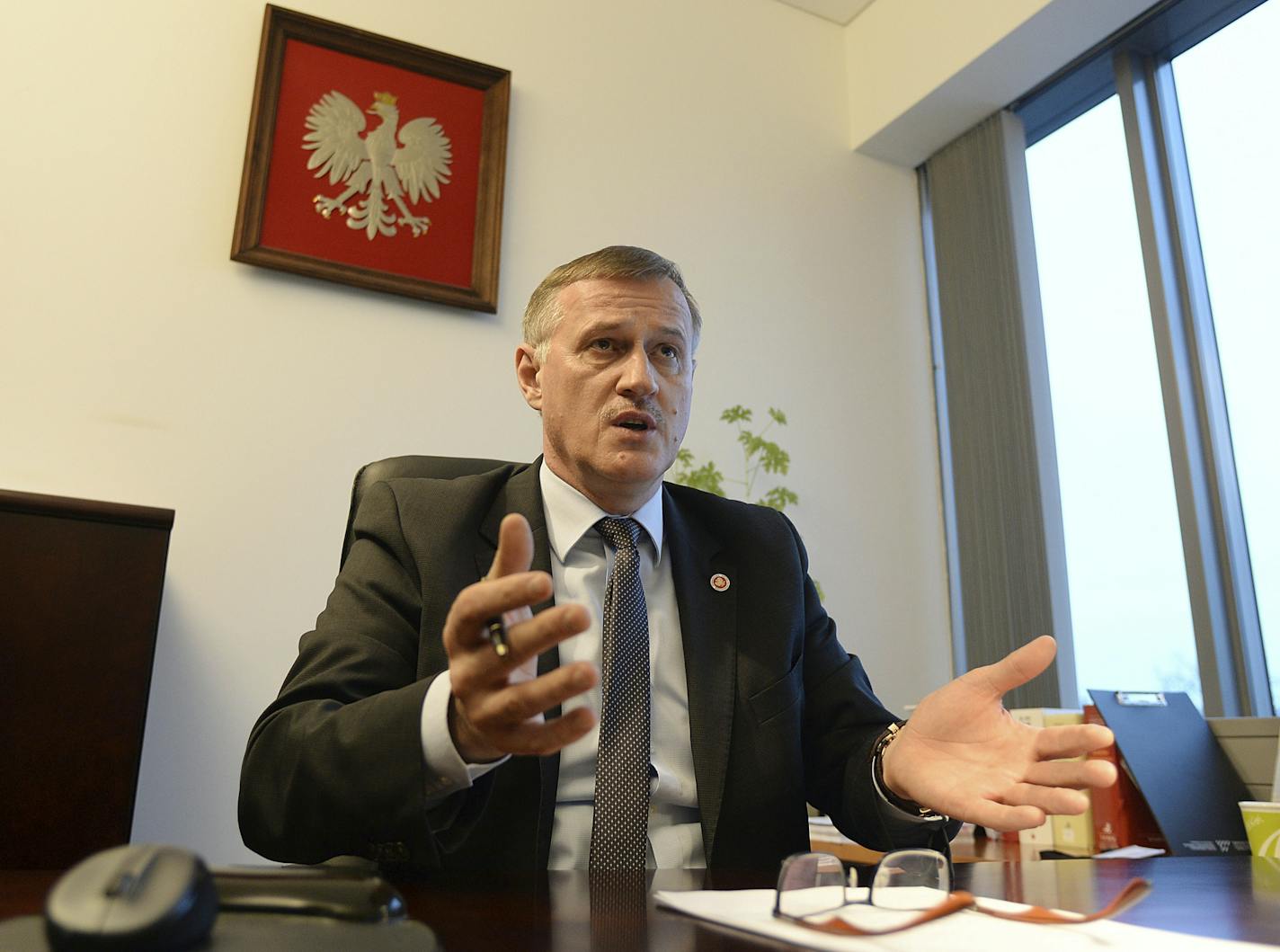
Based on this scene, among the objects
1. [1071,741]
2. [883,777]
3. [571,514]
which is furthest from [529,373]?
[1071,741]

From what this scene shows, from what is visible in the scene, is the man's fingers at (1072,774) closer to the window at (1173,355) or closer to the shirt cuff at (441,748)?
the shirt cuff at (441,748)

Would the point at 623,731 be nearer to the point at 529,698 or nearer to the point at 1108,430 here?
the point at 529,698

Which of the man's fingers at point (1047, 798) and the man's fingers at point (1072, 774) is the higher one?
the man's fingers at point (1072, 774)

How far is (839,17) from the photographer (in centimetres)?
393

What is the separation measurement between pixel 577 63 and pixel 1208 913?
10.2 feet

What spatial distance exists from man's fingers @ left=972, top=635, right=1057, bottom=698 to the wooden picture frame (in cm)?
208

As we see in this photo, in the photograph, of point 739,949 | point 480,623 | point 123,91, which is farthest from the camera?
point 123,91

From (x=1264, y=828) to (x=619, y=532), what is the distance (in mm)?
1118

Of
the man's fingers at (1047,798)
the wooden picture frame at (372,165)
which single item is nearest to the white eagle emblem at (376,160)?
the wooden picture frame at (372,165)

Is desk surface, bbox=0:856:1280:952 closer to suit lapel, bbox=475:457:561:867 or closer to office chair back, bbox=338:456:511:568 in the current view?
suit lapel, bbox=475:457:561:867

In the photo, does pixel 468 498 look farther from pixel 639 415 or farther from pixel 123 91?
pixel 123 91

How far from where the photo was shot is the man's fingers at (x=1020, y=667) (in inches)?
43.8

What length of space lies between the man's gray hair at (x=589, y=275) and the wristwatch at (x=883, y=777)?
0.83m

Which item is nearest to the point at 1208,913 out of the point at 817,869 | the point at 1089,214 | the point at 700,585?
the point at 817,869
